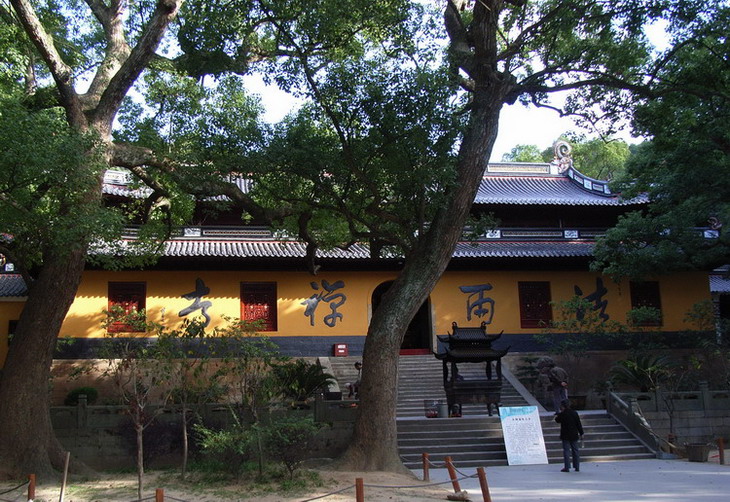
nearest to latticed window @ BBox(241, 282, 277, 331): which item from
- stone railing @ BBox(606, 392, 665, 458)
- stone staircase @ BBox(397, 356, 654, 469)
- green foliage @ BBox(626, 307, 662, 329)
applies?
stone staircase @ BBox(397, 356, 654, 469)

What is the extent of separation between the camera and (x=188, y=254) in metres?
17.2

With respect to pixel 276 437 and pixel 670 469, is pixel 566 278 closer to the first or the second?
pixel 670 469

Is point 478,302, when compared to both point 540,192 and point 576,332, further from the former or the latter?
point 540,192

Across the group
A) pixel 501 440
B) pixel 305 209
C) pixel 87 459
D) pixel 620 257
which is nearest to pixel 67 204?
pixel 305 209

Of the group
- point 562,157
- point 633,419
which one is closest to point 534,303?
point 633,419

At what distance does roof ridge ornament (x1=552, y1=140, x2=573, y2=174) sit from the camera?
23.8 meters

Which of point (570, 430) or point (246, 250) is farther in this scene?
point (246, 250)

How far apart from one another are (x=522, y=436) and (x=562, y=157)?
14190 millimetres

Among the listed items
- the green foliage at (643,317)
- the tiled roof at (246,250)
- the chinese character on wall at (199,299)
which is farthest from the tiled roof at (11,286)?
the green foliage at (643,317)

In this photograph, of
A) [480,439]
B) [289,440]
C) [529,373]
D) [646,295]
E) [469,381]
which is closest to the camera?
[289,440]

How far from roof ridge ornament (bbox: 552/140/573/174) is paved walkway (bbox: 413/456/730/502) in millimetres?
13027

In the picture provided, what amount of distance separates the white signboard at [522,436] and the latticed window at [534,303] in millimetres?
7358

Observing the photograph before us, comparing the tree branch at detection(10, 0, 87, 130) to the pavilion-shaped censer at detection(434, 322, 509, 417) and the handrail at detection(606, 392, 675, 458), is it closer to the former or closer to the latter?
the pavilion-shaped censer at detection(434, 322, 509, 417)

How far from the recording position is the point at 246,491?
935 cm
